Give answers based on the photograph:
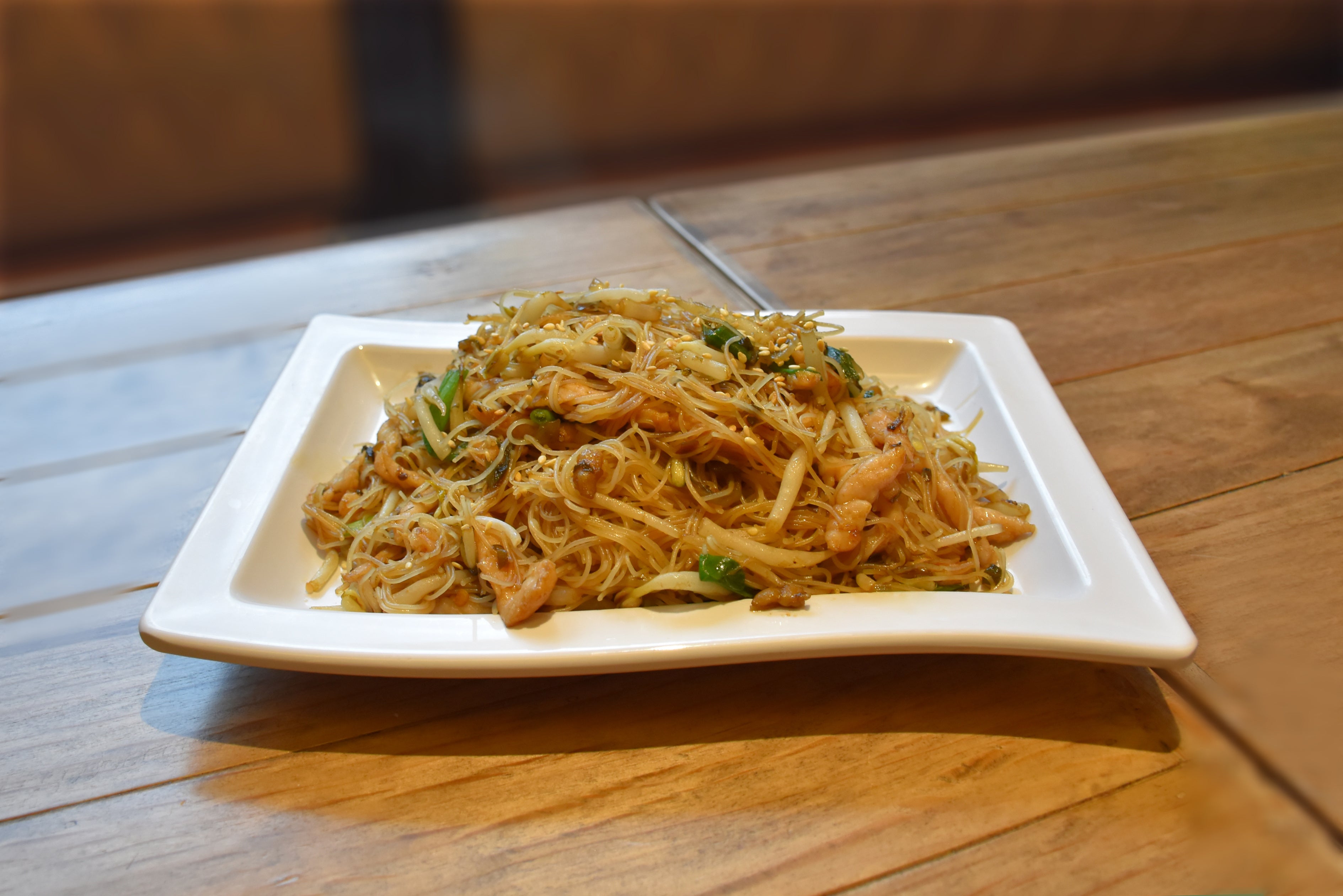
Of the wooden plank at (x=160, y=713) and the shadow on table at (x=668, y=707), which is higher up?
the shadow on table at (x=668, y=707)

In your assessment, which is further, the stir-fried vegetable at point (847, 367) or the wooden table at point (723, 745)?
the stir-fried vegetable at point (847, 367)

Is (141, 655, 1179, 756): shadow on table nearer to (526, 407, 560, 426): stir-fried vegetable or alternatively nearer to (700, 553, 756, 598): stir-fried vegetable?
(700, 553, 756, 598): stir-fried vegetable

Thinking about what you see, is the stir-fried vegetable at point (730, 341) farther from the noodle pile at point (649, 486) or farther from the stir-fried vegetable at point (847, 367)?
the stir-fried vegetable at point (847, 367)

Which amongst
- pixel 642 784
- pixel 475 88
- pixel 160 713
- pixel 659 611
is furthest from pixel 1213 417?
pixel 475 88

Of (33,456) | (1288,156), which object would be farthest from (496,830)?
(1288,156)

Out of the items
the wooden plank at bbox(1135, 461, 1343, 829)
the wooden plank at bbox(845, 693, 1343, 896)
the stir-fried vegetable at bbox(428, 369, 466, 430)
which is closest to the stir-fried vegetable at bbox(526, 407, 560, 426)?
the stir-fried vegetable at bbox(428, 369, 466, 430)

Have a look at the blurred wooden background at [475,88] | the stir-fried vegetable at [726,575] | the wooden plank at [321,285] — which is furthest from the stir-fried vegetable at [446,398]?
the blurred wooden background at [475,88]

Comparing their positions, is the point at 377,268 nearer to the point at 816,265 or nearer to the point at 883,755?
the point at 816,265
